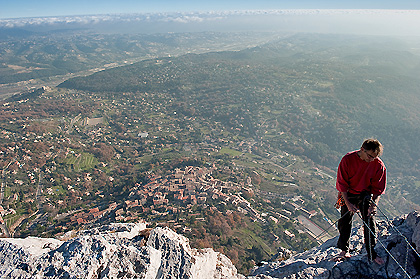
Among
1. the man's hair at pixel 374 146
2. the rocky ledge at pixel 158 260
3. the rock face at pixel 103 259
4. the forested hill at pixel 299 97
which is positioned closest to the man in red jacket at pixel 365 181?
the man's hair at pixel 374 146

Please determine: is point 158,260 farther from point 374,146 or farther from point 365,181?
point 374,146

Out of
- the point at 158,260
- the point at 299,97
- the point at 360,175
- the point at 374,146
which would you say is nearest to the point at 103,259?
the point at 158,260

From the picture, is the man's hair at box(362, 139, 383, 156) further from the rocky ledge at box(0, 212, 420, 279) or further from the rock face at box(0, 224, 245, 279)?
the rock face at box(0, 224, 245, 279)

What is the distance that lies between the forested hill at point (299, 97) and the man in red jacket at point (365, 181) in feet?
171

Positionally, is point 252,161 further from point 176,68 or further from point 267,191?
point 176,68

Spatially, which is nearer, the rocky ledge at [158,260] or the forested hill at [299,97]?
the rocky ledge at [158,260]

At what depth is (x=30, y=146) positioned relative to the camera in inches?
1795

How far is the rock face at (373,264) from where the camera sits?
434 cm

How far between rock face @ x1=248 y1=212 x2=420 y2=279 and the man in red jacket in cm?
23

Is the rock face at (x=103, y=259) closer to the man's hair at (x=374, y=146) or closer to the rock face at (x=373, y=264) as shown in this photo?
the rock face at (x=373, y=264)

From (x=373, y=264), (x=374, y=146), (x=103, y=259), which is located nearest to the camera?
(x=374, y=146)

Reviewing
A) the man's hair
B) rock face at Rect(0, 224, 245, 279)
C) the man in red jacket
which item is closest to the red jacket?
the man in red jacket

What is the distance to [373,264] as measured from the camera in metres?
4.54

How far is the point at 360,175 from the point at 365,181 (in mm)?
139
